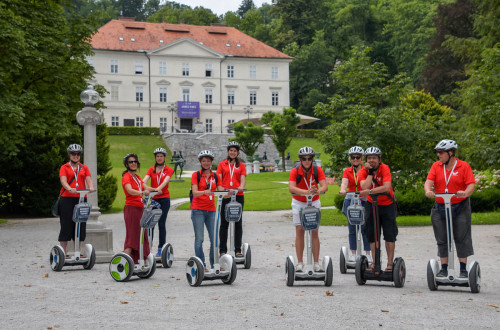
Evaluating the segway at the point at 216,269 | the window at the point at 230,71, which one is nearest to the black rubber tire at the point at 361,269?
the segway at the point at 216,269

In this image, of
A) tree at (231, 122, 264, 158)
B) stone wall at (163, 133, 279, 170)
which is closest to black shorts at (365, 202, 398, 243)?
tree at (231, 122, 264, 158)

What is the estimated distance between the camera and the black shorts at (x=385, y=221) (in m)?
9.27

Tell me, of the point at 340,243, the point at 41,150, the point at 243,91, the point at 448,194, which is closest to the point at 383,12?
the point at 243,91

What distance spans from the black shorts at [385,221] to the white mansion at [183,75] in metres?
68.2

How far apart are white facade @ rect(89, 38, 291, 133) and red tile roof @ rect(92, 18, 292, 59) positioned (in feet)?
2.99

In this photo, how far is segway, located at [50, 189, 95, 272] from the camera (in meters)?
11.0

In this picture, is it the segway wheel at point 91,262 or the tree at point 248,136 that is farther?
the tree at point 248,136

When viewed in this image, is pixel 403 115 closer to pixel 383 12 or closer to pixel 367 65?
pixel 367 65

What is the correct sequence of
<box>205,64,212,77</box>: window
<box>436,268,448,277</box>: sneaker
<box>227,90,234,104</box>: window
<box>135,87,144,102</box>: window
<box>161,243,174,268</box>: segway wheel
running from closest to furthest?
<box>436,268,448,277</box>: sneaker < <box>161,243,174,268</box>: segway wheel < <box>135,87,144,102</box>: window < <box>205,64,212,77</box>: window < <box>227,90,234,104</box>: window

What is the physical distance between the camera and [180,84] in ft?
268

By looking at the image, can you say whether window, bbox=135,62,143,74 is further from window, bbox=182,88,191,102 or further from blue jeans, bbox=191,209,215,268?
blue jeans, bbox=191,209,215,268

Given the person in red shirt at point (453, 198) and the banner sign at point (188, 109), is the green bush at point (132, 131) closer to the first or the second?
the banner sign at point (188, 109)

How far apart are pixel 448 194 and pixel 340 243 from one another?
701 cm

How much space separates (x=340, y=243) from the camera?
1538cm
